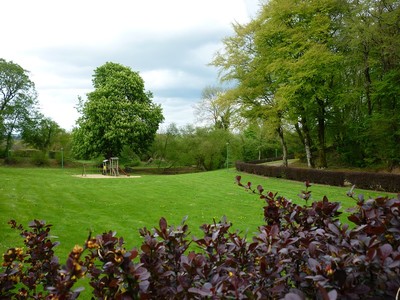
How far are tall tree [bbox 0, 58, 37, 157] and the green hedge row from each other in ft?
99.3

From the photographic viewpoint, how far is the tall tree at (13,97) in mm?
37156

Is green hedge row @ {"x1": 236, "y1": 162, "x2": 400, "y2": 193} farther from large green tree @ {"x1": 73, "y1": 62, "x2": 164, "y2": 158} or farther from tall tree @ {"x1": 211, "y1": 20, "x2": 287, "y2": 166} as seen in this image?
large green tree @ {"x1": 73, "y1": 62, "x2": 164, "y2": 158}

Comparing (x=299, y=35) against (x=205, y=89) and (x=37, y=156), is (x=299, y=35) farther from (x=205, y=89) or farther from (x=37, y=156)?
(x=37, y=156)

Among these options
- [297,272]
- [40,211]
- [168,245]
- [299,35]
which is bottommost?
[40,211]

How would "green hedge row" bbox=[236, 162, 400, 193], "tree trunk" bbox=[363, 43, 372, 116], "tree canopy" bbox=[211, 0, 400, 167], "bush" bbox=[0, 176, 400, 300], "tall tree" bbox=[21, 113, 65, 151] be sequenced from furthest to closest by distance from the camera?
"tall tree" bbox=[21, 113, 65, 151], "tree trunk" bbox=[363, 43, 372, 116], "tree canopy" bbox=[211, 0, 400, 167], "green hedge row" bbox=[236, 162, 400, 193], "bush" bbox=[0, 176, 400, 300]

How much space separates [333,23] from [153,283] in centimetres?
2275

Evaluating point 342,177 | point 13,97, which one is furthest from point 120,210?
point 13,97

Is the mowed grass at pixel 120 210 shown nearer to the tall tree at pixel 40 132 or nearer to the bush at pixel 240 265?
the bush at pixel 240 265

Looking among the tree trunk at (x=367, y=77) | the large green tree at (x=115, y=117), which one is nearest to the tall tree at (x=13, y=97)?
the large green tree at (x=115, y=117)

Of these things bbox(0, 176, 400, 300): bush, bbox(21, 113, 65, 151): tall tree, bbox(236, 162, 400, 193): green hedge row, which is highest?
bbox(21, 113, 65, 151): tall tree

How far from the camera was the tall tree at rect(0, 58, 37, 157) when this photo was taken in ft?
122

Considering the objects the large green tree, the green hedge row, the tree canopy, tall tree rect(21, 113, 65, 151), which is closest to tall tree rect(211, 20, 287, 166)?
the tree canopy

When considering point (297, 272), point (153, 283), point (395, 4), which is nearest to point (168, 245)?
point (153, 283)

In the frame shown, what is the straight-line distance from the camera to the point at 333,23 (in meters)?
20.8
